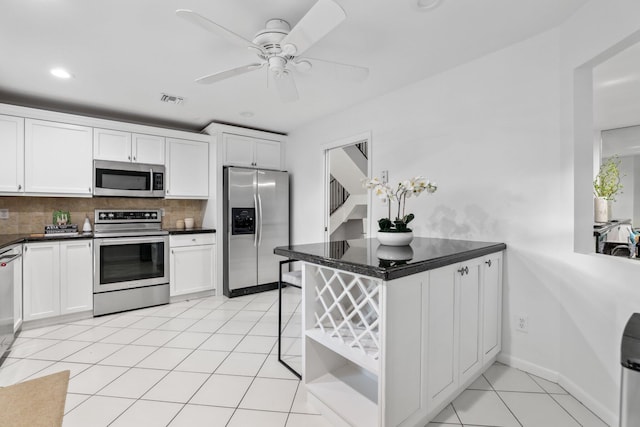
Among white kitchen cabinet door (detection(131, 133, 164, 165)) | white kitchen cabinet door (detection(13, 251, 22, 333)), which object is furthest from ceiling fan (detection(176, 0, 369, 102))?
white kitchen cabinet door (detection(13, 251, 22, 333))

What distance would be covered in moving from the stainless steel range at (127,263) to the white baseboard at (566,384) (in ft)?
12.1

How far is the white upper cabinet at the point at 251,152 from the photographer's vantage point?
4.18 metres

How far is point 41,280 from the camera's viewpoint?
2.99m

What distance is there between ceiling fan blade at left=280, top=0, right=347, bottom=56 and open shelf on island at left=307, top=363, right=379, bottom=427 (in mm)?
1963

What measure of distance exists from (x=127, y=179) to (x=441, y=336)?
3.82m

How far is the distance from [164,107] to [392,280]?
350 centimetres

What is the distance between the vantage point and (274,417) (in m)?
1.70

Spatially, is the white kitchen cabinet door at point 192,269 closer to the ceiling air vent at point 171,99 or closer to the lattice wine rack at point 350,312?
the ceiling air vent at point 171,99

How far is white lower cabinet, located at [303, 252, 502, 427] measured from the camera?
1.36m

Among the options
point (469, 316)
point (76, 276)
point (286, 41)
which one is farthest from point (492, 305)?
point (76, 276)

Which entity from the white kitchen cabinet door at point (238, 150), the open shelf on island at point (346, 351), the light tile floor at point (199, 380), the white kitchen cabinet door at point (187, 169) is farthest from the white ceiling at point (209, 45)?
the light tile floor at point (199, 380)

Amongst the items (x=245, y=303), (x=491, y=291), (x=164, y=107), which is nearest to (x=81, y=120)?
(x=164, y=107)

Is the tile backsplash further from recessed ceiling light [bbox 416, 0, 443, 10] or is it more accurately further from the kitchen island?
recessed ceiling light [bbox 416, 0, 443, 10]

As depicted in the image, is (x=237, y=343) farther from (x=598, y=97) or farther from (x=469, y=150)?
(x=598, y=97)
